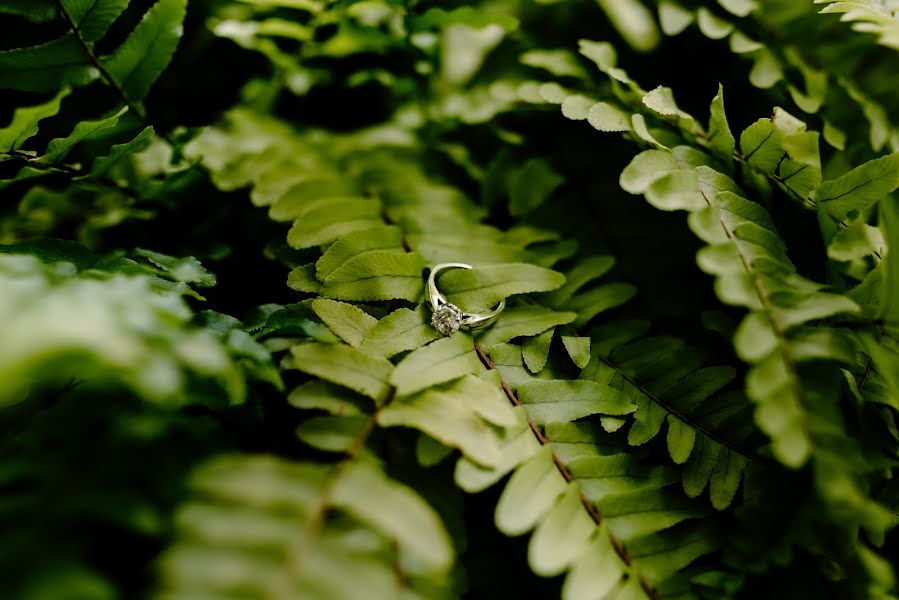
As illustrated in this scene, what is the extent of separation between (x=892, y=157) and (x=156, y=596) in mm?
1072

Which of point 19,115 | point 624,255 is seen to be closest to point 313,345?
point 19,115

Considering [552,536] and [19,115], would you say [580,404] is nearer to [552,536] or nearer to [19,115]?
[552,536]

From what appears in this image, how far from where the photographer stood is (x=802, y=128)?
0.92 metres

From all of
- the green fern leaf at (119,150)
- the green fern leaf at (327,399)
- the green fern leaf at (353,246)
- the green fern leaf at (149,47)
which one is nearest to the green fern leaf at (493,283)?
the green fern leaf at (353,246)

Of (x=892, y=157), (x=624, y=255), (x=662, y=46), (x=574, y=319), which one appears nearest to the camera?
(x=892, y=157)

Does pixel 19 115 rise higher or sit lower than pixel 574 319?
higher

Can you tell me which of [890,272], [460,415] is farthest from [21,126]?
[890,272]

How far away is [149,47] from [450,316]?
0.72m

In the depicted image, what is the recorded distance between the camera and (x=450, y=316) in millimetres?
913

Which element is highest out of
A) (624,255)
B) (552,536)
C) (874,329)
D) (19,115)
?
(19,115)

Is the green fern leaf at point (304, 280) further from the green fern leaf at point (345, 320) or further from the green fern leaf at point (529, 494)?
the green fern leaf at point (529, 494)

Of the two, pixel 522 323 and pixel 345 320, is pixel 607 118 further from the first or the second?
pixel 345 320

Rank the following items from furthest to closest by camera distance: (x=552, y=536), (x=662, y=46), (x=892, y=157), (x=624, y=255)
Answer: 1. (x=662, y=46)
2. (x=624, y=255)
3. (x=892, y=157)
4. (x=552, y=536)

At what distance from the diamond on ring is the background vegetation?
0.9 inches
